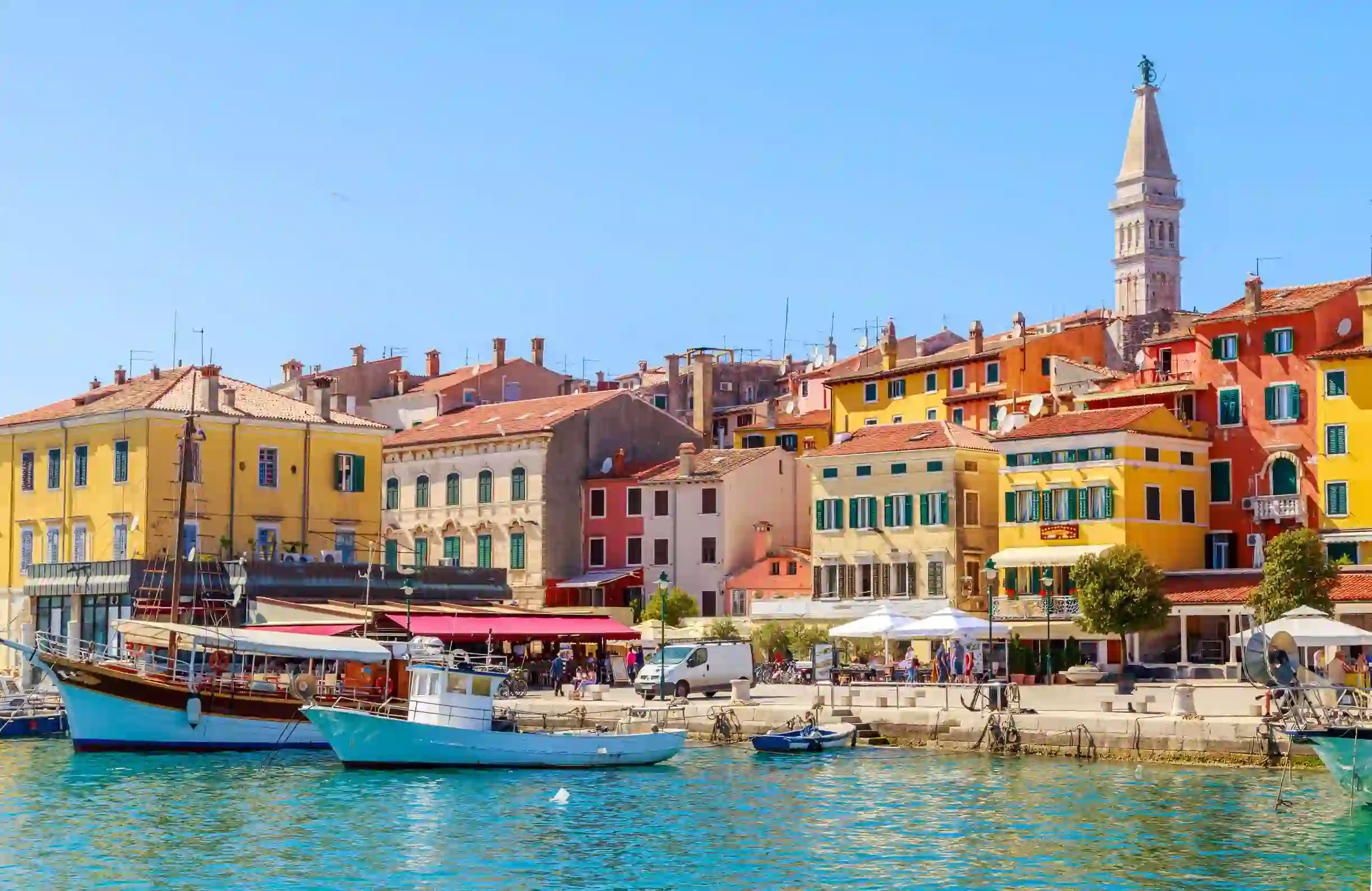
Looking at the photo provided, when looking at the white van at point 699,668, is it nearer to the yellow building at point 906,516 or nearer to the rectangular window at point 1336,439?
the yellow building at point 906,516

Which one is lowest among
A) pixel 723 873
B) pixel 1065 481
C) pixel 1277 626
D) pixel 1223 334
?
pixel 723 873

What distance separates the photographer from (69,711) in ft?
156

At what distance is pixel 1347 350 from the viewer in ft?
199

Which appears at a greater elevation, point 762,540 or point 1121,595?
point 762,540

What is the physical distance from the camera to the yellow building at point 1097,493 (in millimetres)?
62750

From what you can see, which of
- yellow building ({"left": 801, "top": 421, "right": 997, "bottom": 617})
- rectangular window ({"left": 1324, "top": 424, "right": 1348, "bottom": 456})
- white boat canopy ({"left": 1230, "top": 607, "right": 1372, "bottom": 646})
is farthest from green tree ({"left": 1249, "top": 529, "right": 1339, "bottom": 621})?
yellow building ({"left": 801, "top": 421, "right": 997, "bottom": 617})

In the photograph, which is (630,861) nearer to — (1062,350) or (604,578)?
(604,578)

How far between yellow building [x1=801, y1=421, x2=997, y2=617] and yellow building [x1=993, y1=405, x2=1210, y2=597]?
1.84m

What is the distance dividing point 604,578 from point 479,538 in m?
5.87

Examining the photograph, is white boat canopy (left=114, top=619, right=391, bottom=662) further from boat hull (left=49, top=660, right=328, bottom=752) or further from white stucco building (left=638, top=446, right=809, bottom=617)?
white stucco building (left=638, top=446, right=809, bottom=617)

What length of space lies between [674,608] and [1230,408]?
20.4 metres

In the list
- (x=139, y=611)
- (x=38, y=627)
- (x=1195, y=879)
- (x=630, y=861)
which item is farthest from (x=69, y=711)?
(x=1195, y=879)

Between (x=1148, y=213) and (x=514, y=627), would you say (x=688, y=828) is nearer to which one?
(x=514, y=627)

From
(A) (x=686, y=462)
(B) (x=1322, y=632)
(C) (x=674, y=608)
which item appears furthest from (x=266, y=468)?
(B) (x=1322, y=632)
